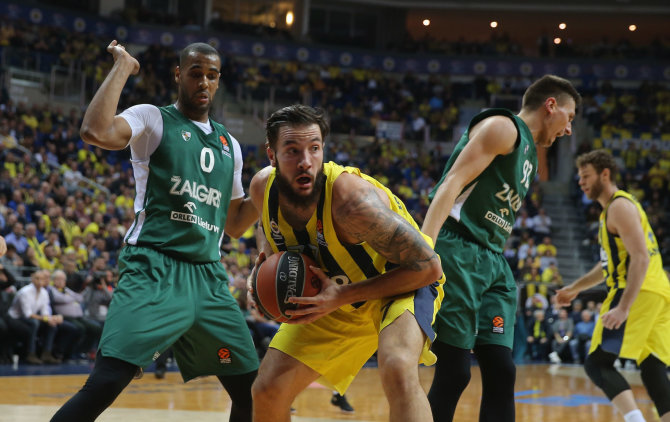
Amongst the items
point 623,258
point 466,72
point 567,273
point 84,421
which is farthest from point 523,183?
point 466,72

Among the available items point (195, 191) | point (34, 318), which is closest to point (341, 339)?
point (195, 191)

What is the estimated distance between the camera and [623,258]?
5680mm

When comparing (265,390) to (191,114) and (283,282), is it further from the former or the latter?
(191,114)

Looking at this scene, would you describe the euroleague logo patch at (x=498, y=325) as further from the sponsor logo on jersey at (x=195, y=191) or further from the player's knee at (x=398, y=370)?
the sponsor logo on jersey at (x=195, y=191)

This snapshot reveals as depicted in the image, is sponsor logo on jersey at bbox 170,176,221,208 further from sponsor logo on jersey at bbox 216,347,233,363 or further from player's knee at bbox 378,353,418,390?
player's knee at bbox 378,353,418,390

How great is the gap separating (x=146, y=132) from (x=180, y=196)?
0.36 meters

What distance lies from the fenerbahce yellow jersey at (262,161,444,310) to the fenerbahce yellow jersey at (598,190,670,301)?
8.36ft

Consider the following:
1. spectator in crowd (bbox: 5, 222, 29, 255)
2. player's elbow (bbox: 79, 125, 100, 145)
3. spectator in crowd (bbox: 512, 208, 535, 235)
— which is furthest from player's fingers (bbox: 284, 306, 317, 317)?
spectator in crowd (bbox: 512, 208, 535, 235)

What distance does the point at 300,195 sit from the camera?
338 centimetres

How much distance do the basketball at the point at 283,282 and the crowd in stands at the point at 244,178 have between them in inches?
303

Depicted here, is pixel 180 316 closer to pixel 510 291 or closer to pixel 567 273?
pixel 510 291

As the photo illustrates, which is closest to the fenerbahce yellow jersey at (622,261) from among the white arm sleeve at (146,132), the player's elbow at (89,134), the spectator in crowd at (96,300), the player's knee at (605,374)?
the player's knee at (605,374)

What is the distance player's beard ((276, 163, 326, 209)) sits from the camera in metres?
3.38

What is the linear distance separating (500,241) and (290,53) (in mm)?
24265
